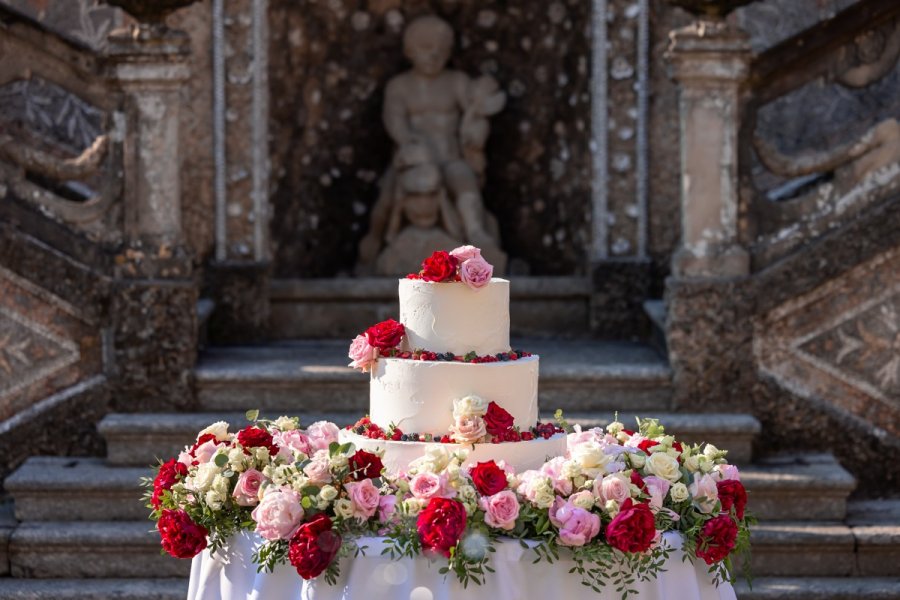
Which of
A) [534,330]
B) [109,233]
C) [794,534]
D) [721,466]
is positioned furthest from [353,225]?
[721,466]

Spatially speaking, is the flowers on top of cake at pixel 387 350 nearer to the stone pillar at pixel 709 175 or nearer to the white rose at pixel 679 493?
the white rose at pixel 679 493

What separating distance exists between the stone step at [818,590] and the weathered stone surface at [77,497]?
8.65 feet

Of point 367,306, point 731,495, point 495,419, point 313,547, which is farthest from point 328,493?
point 367,306

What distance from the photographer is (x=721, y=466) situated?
5.47m

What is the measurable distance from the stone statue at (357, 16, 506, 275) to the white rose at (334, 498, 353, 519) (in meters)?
4.91

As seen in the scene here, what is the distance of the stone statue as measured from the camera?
986 centimetres

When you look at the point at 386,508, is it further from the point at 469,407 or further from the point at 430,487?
the point at 469,407

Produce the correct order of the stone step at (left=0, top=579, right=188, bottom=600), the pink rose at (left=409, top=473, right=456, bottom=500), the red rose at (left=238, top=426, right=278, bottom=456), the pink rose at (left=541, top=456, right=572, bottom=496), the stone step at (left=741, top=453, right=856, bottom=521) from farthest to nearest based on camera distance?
the stone step at (left=741, top=453, right=856, bottom=521)
the stone step at (left=0, top=579, right=188, bottom=600)
the red rose at (left=238, top=426, right=278, bottom=456)
the pink rose at (left=541, top=456, right=572, bottom=496)
the pink rose at (left=409, top=473, right=456, bottom=500)

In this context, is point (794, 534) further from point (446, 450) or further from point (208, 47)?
point (208, 47)

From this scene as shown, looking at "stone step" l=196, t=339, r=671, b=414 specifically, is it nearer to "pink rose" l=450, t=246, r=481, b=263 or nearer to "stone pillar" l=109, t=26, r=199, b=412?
"stone pillar" l=109, t=26, r=199, b=412

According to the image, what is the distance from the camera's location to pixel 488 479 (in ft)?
16.5

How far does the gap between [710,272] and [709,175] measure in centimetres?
45

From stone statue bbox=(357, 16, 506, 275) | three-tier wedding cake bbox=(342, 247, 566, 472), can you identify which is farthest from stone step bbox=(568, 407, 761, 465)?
stone statue bbox=(357, 16, 506, 275)

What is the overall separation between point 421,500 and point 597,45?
4937 millimetres
